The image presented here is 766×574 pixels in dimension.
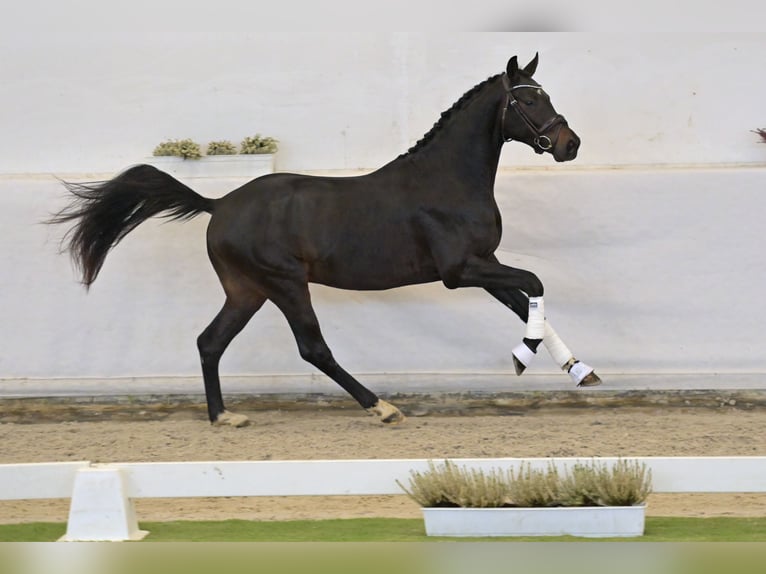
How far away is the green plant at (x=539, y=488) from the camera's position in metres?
4.45

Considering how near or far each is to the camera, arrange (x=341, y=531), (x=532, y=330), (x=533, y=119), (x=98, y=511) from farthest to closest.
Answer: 1. (x=533, y=119)
2. (x=532, y=330)
3. (x=341, y=531)
4. (x=98, y=511)

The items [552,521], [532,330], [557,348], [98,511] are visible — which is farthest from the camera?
[557,348]

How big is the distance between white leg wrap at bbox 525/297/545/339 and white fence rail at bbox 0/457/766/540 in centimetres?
174

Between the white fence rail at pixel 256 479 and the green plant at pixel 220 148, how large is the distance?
3.60 m

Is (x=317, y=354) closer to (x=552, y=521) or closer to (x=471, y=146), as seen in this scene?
(x=471, y=146)

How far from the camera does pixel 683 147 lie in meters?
8.07

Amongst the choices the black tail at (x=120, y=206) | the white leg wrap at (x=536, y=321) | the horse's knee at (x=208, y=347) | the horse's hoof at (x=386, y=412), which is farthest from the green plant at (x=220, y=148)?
the white leg wrap at (x=536, y=321)

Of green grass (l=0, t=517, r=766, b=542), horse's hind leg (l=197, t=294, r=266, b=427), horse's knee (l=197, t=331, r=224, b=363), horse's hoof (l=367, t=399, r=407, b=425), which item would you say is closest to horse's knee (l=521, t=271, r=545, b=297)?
horse's hoof (l=367, t=399, r=407, b=425)

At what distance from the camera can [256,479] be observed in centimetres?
462

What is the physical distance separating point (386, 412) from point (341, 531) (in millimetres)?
2216

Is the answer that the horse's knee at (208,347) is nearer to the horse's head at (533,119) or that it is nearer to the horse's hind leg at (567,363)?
the horse's hind leg at (567,363)

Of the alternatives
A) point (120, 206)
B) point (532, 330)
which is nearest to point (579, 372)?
point (532, 330)

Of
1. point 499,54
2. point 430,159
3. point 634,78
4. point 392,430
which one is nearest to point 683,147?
point 634,78

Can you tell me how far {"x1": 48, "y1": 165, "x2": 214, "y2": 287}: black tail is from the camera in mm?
6961
